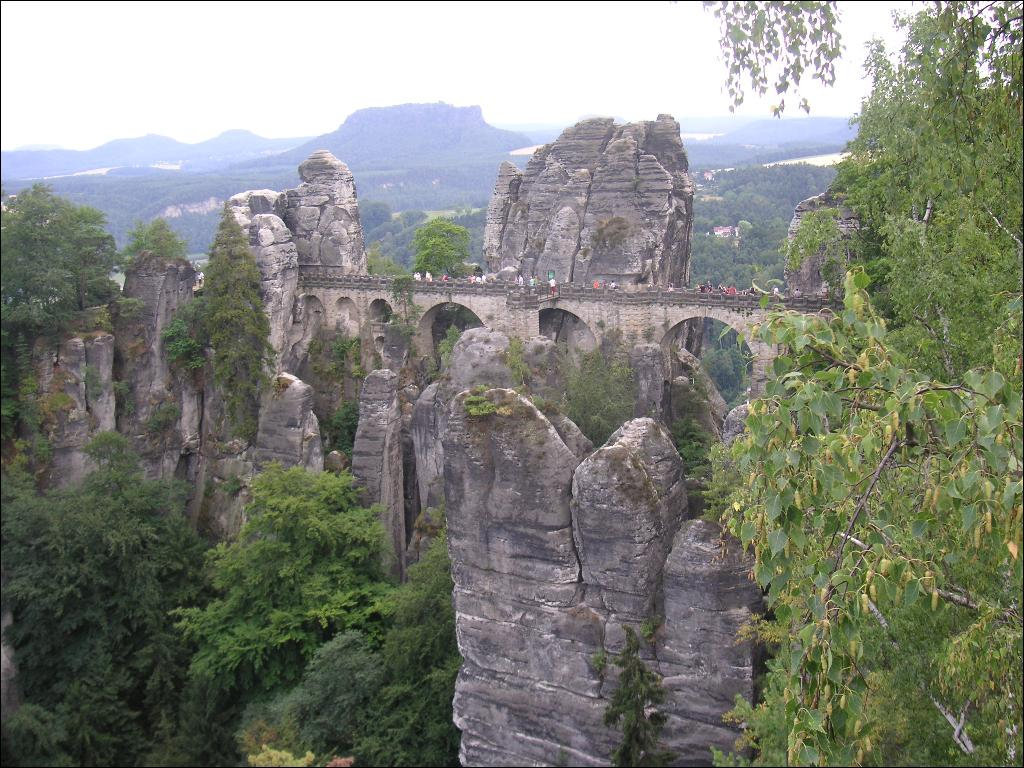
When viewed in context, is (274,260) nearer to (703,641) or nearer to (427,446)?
(427,446)

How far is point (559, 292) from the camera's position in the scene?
30.0 meters

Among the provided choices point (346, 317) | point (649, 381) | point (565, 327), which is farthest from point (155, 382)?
point (649, 381)

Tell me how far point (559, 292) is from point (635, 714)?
62.7 feet

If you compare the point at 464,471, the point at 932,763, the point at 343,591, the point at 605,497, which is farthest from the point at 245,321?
the point at 932,763

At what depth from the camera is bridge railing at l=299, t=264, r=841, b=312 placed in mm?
27031

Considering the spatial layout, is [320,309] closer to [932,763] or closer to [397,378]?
[397,378]

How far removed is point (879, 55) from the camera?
1720 cm

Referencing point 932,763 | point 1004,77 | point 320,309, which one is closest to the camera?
point 1004,77

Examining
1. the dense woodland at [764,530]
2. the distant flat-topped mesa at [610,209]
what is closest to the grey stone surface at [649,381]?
the dense woodland at [764,530]

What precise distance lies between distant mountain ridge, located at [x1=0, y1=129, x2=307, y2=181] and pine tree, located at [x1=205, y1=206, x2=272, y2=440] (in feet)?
98.5

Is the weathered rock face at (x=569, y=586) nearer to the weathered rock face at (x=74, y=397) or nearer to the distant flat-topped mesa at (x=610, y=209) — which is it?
the weathered rock face at (x=74, y=397)

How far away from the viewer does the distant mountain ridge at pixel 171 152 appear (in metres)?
75.6

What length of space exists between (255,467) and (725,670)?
1844 centimetres

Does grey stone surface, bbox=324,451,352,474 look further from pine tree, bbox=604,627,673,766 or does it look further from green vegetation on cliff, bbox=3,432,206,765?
pine tree, bbox=604,627,673,766
